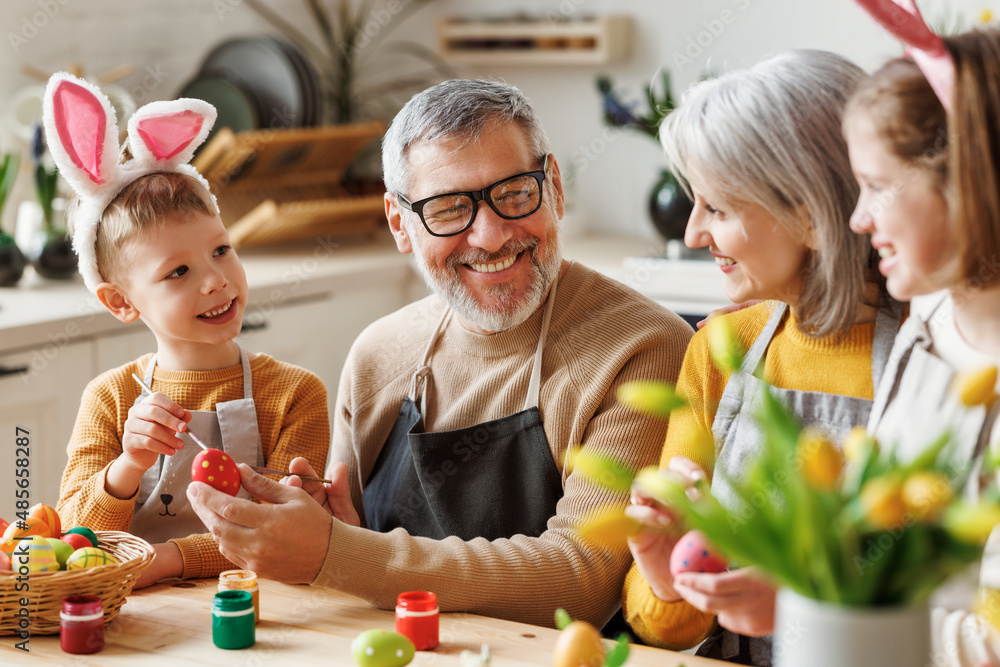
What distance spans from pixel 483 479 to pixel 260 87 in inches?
86.0

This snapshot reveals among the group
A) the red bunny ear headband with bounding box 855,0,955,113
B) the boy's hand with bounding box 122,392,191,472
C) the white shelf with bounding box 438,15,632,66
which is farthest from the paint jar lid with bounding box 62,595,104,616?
the white shelf with bounding box 438,15,632,66

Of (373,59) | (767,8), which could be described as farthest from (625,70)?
(373,59)

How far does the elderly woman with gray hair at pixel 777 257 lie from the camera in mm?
1259

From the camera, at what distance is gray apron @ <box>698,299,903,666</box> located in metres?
1.31

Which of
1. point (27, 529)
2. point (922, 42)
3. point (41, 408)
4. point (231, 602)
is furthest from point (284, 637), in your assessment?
point (41, 408)

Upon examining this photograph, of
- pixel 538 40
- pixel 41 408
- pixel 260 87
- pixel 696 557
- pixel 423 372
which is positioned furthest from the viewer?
pixel 538 40

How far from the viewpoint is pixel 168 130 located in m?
1.66

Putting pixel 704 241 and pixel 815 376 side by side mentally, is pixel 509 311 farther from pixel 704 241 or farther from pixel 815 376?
pixel 815 376

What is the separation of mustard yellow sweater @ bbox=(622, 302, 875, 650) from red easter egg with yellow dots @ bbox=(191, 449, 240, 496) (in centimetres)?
55

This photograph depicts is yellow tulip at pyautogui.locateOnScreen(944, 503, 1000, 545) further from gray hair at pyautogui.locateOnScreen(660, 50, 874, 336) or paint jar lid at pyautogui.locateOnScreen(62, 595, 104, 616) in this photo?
paint jar lid at pyautogui.locateOnScreen(62, 595, 104, 616)

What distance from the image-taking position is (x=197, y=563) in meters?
1.53

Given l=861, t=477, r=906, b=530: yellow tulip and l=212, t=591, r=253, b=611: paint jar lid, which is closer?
l=861, t=477, r=906, b=530: yellow tulip

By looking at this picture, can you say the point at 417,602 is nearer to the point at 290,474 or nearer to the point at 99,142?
the point at 290,474

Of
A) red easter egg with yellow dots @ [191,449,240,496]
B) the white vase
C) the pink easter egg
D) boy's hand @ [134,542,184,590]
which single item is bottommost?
boy's hand @ [134,542,184,590]
